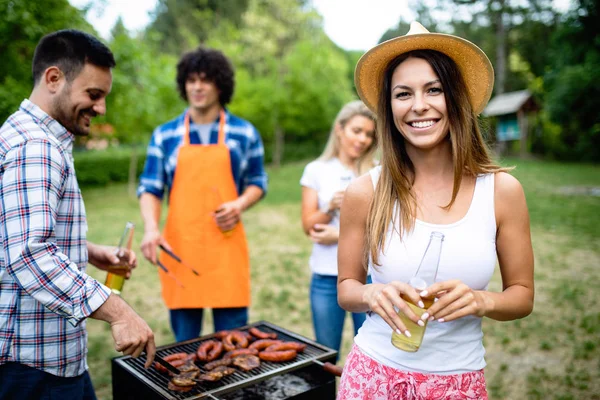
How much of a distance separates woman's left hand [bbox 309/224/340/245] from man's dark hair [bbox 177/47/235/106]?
130cm

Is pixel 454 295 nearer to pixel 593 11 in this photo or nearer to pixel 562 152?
pixel 593 11

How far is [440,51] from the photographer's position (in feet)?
6.23

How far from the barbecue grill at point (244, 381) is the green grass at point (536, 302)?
2268mm

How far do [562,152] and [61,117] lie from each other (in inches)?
1221

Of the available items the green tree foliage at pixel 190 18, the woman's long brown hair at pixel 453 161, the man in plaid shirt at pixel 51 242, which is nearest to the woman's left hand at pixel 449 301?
the woman's long brown hair at pixel 453 161

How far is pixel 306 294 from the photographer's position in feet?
23.5

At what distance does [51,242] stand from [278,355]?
4.33 ft

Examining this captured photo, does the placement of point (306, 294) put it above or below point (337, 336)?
below

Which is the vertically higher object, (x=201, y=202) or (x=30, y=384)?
(x=201, y=202)

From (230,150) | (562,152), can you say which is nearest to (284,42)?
(562,152)

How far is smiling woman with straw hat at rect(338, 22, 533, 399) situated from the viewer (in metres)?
1.74

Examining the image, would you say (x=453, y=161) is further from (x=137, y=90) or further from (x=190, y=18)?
(x=190, y=18)

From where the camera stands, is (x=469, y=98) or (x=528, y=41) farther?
(x=528, y=41)

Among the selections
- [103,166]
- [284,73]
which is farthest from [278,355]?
[284,73]
